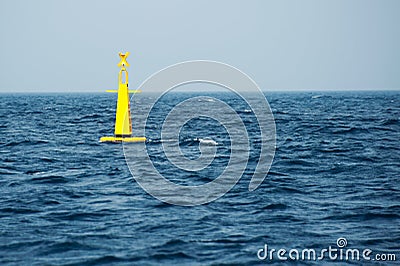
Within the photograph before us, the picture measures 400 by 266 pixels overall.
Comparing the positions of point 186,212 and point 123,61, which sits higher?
point 123,61

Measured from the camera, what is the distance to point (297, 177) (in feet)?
54.5

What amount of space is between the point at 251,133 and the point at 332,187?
17.9 m

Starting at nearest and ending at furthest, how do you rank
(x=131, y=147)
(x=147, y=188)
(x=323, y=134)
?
(x=147, y=188) → (x=131, y=147) → (x=323, y=134)

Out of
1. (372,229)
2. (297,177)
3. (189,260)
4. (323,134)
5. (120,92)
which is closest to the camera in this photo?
(189,260)

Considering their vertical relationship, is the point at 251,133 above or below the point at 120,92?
below

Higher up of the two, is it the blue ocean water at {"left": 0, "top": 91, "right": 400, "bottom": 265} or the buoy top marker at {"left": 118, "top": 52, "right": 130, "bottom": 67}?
the buoy top marker at {"left": 118, "top": 52, "right": 130, "bottom": 67}

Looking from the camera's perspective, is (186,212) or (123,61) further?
(123,61)

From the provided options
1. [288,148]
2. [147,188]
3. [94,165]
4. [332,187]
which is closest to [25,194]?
[147,188]

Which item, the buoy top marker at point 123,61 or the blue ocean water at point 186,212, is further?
the buoy top marker at point 123,61

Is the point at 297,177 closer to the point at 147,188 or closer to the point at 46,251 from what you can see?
the point at 147,188

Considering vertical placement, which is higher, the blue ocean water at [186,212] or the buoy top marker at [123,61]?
the buoy top marker at [123,61]

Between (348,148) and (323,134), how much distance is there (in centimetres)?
701

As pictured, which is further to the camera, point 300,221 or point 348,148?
point 348,148

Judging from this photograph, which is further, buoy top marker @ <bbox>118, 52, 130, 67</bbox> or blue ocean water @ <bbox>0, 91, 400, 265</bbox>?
buoy top marker @ <bbox>118, 52, 130, 67</bbox>
